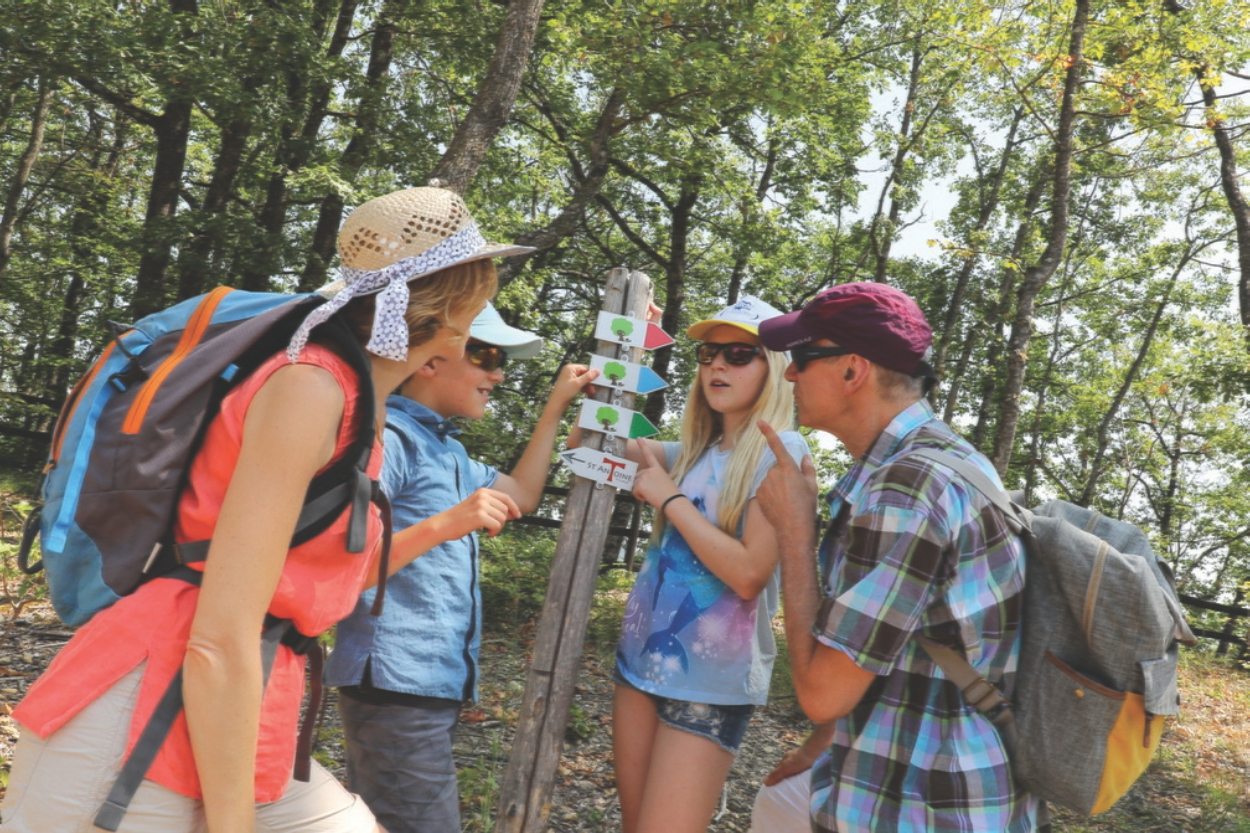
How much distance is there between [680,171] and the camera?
12.0m

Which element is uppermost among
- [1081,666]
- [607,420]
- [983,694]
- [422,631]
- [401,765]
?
[607,420]

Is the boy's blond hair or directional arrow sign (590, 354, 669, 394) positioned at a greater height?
directional arrow sign (590, 354, 669, 394)

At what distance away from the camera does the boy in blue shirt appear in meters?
2.25

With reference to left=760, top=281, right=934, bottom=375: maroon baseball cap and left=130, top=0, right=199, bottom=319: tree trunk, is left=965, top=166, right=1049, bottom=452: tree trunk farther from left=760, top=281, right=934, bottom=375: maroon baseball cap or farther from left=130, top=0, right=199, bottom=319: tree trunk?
left=760, top=281, right=934, bottom=375: maroon baseball cap

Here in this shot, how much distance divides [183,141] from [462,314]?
12.4 metres

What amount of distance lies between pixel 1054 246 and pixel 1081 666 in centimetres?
693

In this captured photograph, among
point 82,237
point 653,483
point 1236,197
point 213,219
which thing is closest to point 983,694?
point 653,483

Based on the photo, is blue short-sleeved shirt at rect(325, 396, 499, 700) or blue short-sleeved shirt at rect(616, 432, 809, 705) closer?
blue short-sleeved shirt at rect(325, 396, 499, 700)

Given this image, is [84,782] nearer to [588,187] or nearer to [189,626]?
[189,626]

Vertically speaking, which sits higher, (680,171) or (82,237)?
(680,171)

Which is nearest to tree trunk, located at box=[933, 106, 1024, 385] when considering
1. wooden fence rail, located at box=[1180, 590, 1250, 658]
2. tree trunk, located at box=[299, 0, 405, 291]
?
wooden fence rail, located at box=[1180, 590, 1250, 658]

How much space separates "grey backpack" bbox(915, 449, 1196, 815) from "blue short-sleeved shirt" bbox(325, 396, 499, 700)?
1.34 m

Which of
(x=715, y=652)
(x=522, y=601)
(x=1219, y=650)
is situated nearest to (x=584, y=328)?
(x=522, y=601)

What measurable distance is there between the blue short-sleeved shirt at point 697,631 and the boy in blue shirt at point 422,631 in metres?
0.53
